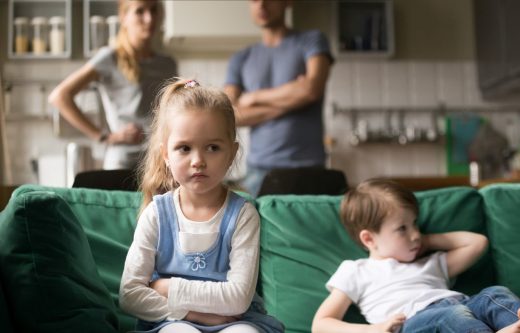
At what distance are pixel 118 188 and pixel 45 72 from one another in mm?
2234

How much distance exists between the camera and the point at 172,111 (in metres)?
1.15

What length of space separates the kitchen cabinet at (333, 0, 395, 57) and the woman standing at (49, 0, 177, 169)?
1761mm

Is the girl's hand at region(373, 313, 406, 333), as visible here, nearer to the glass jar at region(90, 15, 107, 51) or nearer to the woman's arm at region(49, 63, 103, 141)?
the woman's arm at region(49, 63, 103, 141)

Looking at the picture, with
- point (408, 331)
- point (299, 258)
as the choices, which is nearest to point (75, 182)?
point (299, 258)

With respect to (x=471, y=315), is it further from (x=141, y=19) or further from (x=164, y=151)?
(x=141, y=19)

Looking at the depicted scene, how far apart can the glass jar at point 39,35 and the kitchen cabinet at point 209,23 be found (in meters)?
0.68

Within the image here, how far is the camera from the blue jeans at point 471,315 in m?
1.29

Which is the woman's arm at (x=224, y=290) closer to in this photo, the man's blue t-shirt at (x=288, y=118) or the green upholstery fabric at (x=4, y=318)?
the green upholstery fabric at (x=4, y=318)

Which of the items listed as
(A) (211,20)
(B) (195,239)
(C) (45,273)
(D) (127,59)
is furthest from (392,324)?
(A) (211,20)

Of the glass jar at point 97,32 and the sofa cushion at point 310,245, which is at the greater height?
the glass jar at point 97,32

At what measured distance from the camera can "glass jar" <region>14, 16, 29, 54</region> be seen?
3.58 metres

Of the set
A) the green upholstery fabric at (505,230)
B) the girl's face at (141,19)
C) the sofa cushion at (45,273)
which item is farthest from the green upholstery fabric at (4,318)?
the girl's face at (141,19)

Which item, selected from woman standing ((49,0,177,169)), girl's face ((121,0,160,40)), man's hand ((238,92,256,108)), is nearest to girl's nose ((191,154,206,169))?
woman standing ((49,0,177,169))

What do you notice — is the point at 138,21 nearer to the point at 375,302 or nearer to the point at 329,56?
the point at 329,56
